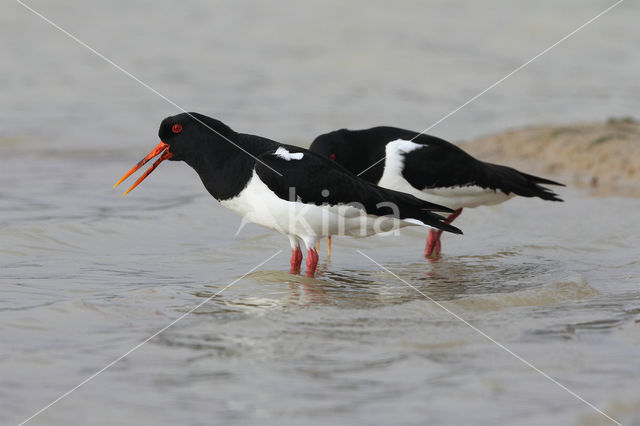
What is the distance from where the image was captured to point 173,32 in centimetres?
2030

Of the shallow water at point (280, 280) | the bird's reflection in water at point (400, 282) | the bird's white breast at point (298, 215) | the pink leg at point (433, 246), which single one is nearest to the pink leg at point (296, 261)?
the bird's reflection in water at point (400, 282)

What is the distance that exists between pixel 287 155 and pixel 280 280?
0.95 meters

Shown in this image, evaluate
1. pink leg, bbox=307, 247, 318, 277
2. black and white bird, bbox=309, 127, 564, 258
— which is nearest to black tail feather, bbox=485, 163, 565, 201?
black and white bird, bbox=309, 127, 564, 258

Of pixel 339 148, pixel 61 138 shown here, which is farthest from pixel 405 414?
pixel 61 138

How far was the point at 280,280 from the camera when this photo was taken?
665 centimetres

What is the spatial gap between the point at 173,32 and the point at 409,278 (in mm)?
14623

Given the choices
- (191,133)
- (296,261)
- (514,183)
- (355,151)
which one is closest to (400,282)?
(296,261)

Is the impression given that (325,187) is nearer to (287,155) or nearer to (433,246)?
(287,155)

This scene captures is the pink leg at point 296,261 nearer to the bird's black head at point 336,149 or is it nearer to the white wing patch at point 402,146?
the bird's black head at point 336,149

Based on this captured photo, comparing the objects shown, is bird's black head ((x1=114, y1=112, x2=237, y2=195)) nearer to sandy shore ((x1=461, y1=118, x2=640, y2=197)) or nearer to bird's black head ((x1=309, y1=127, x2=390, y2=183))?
bird's black head ((x1=309, y1=127, x2=390, y2=183))

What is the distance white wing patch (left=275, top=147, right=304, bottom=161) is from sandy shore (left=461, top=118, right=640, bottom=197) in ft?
17.8

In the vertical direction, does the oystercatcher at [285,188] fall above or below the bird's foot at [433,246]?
above

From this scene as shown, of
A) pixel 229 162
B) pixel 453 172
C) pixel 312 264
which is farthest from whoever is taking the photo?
pixel 453 172

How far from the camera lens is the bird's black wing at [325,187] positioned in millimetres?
6289
